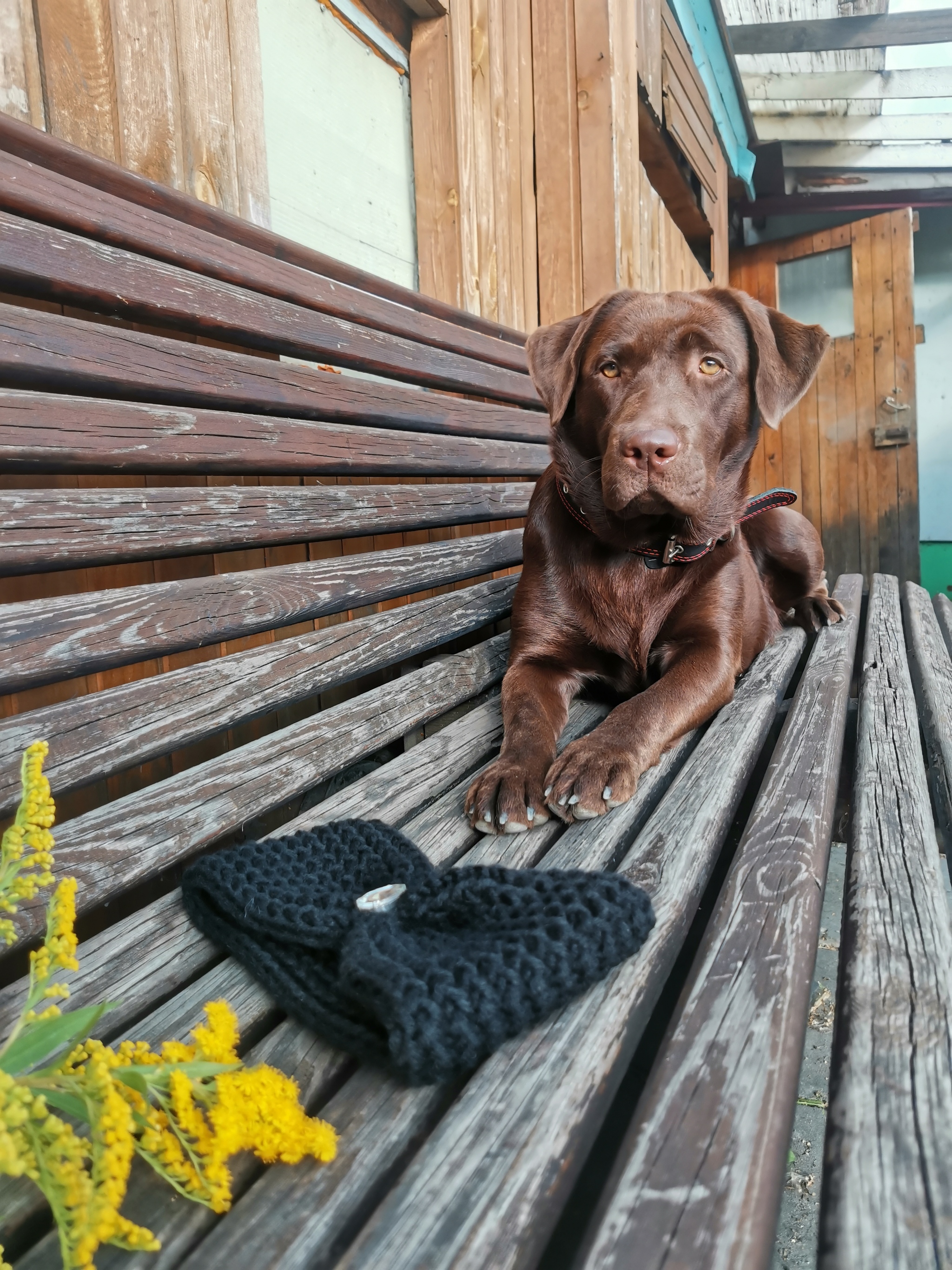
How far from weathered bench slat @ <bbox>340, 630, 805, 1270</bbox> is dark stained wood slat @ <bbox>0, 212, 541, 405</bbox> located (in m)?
1.04

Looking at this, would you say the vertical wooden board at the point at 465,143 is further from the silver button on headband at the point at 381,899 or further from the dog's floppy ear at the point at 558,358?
the silver button on headband at the point at 381,899

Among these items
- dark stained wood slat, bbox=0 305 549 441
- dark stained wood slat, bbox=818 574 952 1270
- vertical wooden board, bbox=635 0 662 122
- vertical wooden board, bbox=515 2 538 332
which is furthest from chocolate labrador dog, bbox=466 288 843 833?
vertical wooden board, bbox=635 0 662 122

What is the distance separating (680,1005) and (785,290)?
24.1ft

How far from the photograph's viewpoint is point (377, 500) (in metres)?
1.88

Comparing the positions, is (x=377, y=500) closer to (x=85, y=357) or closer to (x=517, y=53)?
(x=85, y=357)

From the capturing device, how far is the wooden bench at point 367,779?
23.7 inches

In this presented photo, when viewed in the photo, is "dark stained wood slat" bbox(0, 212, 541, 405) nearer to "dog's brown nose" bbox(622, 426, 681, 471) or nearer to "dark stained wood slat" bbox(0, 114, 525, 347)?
"dark stained wood slat" bbox(0, 114, 525, 347)

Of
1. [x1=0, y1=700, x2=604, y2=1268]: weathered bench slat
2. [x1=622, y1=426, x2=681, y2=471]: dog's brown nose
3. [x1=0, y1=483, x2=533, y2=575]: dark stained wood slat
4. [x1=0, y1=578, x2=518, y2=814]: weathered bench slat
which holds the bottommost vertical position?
[x1=0, y1=700, x2=604, y2=1268]: weathered bench slat

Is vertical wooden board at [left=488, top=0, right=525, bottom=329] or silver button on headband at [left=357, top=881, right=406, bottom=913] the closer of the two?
silver button on headband at [left=357, top=881, right=406, bottom=913]

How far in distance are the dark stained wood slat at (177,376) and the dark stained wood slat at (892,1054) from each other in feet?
3.85

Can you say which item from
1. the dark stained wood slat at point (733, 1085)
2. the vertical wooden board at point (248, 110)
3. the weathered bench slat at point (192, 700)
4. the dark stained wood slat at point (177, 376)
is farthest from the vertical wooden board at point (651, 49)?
the dark stained wood slat at point (733, 1085)

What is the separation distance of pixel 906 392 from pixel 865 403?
0.28 metres

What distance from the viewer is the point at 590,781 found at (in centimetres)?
132

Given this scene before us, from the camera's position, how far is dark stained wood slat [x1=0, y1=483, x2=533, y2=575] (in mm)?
1075
